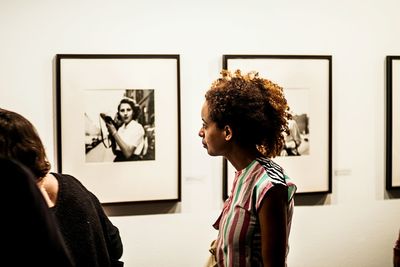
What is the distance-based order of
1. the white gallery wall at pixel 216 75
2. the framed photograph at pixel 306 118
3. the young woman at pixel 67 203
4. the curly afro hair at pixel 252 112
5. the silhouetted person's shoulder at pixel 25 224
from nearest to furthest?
the silhouetted person's shoulder at pixel 25 224, the young woman at pixel 67 203, the curly afro hair at pixel 252 112, the white gallery wall at pixel 216 75, the framed photograph at pixel 306 118

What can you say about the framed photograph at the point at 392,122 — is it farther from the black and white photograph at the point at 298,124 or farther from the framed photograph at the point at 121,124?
the framed photograph at the point at 121,124

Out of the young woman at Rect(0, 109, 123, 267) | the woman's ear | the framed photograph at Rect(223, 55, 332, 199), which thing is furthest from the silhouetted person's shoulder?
the framed photograph at Rect(223, 55, 332, 199)

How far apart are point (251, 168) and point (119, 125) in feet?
2.56

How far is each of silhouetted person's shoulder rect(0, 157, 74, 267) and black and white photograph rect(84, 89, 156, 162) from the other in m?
1.49

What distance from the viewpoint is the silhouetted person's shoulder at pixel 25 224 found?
2.33 feet

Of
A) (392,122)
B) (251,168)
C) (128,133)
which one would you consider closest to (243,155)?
(251,168)

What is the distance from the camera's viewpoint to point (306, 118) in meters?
2.47

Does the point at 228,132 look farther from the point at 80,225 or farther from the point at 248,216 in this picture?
the point at 80,225

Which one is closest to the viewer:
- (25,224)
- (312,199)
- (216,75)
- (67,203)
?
(25,224)

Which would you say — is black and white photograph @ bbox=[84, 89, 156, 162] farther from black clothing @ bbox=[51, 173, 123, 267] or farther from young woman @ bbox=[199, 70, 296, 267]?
black clothing @ bbox=[51, 173, 123, 267]

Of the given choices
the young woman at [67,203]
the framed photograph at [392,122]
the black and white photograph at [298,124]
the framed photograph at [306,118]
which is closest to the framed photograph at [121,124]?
the framed photograph at [306,118]

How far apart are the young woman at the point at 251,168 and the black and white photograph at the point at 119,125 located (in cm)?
56

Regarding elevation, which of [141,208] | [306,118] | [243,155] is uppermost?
[306,118]

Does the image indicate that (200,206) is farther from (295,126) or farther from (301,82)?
(301,82)
